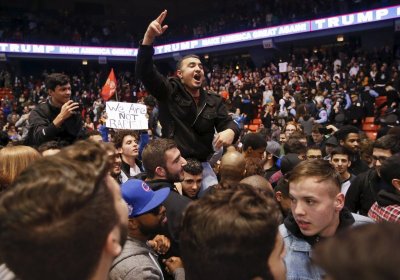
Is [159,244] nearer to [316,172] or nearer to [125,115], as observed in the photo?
[316,172]

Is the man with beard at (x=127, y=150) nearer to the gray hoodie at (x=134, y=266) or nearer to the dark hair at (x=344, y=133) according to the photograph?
the dark hair at (x=344, y=133)

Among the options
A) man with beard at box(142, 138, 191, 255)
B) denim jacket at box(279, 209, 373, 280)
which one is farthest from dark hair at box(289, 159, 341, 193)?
man with beard at box(142, 138, 191, 255)

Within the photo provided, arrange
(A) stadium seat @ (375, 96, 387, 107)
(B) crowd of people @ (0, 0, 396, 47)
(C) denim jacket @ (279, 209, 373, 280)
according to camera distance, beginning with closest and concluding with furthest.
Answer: (C) denim jacket @ (279, 209, 373, 280)
(A) stadium seat @ (375, 96, 387, 107)
(B) crowd of people @ (0, 0, 396, 47)

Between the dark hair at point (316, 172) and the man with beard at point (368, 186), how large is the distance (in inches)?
55.3

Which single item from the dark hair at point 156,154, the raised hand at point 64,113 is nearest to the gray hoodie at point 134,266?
the dark hair at point 156,154


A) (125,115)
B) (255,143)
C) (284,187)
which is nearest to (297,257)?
(284,187)

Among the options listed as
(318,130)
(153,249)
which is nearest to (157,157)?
(153,249)

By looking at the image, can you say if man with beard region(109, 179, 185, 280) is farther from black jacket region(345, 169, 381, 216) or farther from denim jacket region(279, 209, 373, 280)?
black jacket region(345, 169, 381, 216)

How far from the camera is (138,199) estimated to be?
241cm

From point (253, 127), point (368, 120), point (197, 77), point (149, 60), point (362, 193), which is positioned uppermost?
point (149, 60)

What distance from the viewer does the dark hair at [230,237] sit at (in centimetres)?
131

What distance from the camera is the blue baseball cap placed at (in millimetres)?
2391

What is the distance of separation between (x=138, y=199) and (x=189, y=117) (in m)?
1.26

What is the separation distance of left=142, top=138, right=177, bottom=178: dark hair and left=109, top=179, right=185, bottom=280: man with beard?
719 millimetres
